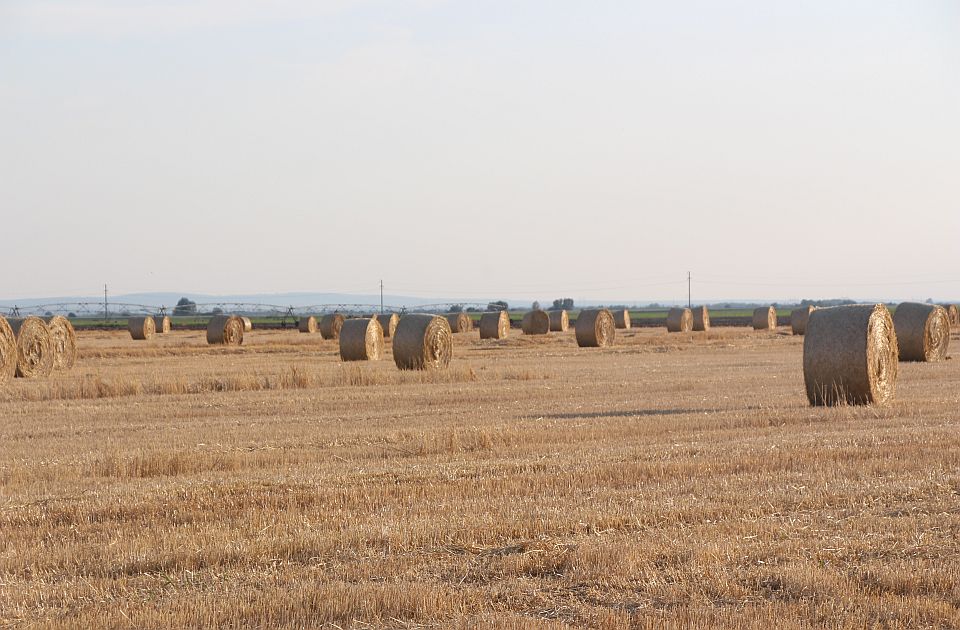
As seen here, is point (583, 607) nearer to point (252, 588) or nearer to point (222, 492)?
point (252, 588)

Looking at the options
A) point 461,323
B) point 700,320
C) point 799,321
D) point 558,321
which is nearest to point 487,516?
point 799,321

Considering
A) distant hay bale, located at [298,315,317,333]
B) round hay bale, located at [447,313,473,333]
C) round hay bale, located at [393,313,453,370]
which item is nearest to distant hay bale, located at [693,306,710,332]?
round hay bale, located at [447,313,473,333]

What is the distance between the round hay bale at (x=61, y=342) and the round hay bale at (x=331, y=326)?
71.5 ft

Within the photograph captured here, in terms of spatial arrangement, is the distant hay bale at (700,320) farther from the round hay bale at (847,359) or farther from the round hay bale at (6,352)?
the round hay bale at (847,359)

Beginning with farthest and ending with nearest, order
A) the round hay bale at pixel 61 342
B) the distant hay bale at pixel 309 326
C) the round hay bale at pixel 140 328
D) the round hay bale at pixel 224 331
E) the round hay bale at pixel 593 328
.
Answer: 1. the distant hay bale at pixel 309 326
2. the round hay bale at pixel 140 328
3. the round hay bale at pixel 224 331
4. the round hay bale at pixel 593 328
5. the round hay bale at pixel 61 342

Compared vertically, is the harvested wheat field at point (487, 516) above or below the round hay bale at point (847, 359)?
below

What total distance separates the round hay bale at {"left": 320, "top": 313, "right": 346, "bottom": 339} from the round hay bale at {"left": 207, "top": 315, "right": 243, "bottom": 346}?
22.3ft

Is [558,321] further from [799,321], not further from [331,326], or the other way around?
[799,321]

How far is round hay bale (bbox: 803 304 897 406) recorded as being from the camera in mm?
15953

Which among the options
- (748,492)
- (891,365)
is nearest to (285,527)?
(748,492)

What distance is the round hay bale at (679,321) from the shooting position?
180 feet

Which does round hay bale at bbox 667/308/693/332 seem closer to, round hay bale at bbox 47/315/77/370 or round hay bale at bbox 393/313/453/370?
round hay bale at bbox 393/313/453/370

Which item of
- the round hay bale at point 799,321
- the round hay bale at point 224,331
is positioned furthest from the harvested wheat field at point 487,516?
the round hay bale at point 799,321

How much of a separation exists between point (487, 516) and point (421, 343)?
57.4 ft
